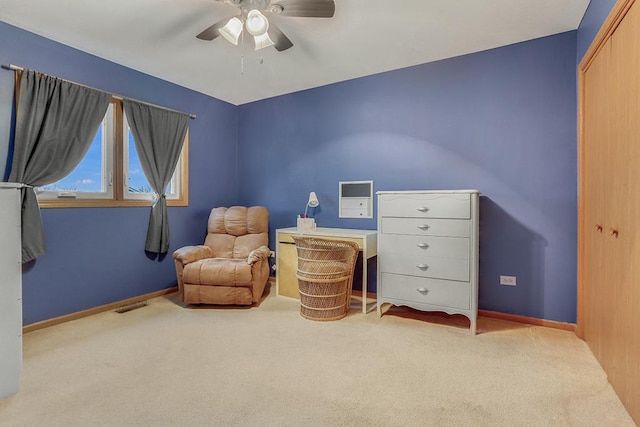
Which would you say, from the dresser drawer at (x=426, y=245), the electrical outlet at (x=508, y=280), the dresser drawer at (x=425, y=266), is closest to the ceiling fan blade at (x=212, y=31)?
the dresser drawer at (x=426, y=245)

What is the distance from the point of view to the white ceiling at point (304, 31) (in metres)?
2.22

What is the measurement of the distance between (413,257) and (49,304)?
313 cm

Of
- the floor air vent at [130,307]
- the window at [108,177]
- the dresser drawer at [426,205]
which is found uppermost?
the window at [108,177]

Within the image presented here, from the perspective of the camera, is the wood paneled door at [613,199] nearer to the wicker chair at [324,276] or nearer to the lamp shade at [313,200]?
the wicker chair at [324,276]

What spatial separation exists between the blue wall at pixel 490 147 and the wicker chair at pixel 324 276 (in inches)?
31.9

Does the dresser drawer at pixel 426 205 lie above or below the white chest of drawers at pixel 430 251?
above

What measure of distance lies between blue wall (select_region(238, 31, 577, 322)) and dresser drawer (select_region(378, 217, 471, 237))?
527mm

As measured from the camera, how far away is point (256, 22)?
2.02 m

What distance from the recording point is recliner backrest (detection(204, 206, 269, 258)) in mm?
3656

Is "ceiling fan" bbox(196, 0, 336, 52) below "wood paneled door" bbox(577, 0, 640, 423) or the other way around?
the other way around

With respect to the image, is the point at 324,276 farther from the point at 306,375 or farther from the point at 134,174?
the point at 134,174

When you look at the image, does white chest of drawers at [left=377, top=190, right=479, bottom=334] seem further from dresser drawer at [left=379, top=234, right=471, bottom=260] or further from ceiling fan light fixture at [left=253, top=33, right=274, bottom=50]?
ceiling fan light fixture at [left=253, top=33, right=274, bottom=50]

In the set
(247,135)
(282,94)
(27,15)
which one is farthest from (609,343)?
(27,15)

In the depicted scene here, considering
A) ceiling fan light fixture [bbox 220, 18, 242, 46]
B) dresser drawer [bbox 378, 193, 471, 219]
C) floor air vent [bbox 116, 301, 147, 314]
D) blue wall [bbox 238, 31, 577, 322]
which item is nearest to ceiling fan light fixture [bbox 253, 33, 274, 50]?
ceiling fan light fixture [bbox 220, 18, 242, 46]
